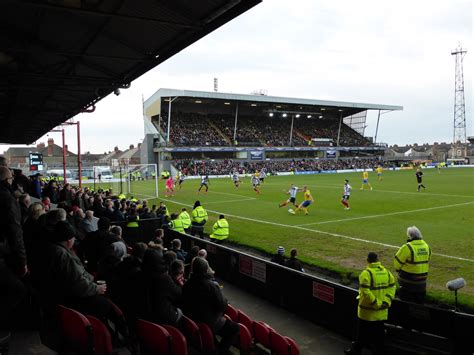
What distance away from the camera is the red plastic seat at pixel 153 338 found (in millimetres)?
4332

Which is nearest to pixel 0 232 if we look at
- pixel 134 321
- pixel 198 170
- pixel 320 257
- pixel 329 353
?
pixel 134 321

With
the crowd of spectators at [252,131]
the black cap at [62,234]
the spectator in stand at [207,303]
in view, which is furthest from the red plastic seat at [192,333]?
the crowd of spectators at [252,131]

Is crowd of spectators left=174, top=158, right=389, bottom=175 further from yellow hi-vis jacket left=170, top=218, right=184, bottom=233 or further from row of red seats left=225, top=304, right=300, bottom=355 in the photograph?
row of red seats left=225, top=304, right=300, bottom=355

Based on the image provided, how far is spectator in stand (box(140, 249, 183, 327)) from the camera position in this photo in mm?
4719

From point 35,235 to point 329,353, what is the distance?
495 centimetres

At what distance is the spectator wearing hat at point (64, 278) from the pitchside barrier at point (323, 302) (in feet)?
14.2

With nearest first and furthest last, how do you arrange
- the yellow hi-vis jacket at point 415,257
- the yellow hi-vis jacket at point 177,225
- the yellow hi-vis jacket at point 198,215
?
the yellow hi-vis jacket at point 415,257 < the yellow hi-vis jacket at point 177,225 < the yellow hi-vis jacket at point 198,215

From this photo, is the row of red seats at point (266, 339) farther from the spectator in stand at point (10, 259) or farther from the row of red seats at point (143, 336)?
the spectator in stand at point (10, 259)

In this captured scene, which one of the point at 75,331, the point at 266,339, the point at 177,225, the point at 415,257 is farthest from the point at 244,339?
the point at 177,225

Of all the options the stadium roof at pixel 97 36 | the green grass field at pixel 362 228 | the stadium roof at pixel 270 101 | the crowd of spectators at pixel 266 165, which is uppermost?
the stadium roof at pixel 270 101

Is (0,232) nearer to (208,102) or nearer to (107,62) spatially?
(107,62)

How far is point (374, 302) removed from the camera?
5770 mm

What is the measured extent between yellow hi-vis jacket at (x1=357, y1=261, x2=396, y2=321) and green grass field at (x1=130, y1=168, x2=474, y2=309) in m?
3.87

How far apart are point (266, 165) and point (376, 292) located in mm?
67107
